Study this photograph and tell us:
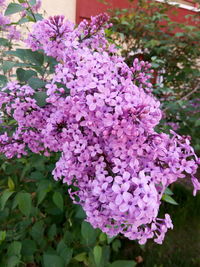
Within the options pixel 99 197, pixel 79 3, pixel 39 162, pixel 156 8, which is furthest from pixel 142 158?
pixel 79 3

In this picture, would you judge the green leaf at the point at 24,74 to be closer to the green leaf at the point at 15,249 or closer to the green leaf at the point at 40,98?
the green leaf at the point at 40,98

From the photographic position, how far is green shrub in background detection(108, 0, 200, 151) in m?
2.51

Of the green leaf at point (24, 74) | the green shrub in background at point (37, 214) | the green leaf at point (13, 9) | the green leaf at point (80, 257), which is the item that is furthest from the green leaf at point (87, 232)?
the green leaf at point (13, 9)

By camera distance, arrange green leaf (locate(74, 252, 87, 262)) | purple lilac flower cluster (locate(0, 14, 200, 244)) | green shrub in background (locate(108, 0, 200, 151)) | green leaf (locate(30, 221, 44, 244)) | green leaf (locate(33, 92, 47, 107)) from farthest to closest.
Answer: green shrub in background (locate(108, 0, 200, 151))
green leaf (locate(30, 221, 44, 244))
green leaf (locate(74, 252, 87, 262))
green leaf (locate(33, 92, 47, 107))
purple lilac flower cluster (locate(0, 14, 200, 244))

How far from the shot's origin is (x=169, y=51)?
2.79 meters

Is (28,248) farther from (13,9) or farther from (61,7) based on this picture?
(61,7)

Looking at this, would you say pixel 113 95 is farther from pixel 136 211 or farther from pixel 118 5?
pixel 118 5

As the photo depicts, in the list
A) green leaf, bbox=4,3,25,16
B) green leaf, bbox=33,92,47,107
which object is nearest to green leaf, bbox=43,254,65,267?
green leaf, bbox=33,92,47,107

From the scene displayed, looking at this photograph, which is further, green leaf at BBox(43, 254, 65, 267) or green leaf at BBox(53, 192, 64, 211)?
green leaf at BBox(53, 192, 64, 211)

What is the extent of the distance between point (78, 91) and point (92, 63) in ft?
0.34

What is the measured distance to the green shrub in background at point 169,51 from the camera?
2.51 metres

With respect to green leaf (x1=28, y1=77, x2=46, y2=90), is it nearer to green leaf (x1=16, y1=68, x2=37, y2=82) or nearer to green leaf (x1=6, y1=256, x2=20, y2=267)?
green leaf (x1=16, y1=68, x2=37, y2=82)

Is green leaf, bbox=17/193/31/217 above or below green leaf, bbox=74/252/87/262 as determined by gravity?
above

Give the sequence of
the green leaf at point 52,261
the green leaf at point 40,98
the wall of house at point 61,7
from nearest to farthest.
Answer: the green leaf at point 40,98
the green leaf at point 52,261
the wall of house at point 61,7
